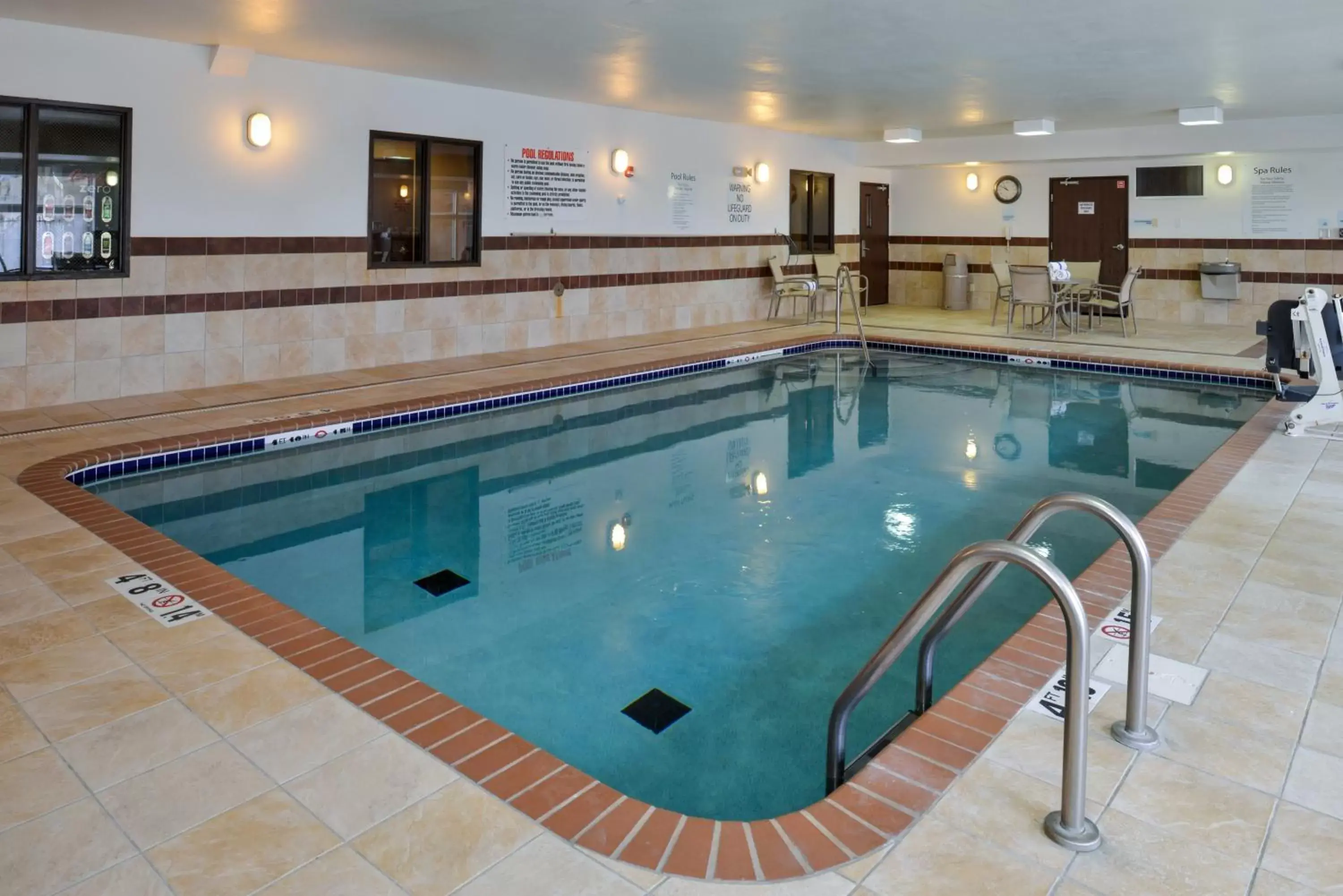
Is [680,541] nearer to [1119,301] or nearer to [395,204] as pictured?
[395,204]

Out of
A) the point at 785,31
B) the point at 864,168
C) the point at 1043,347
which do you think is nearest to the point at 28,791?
the point at 785,31

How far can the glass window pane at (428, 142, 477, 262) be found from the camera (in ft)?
26.7

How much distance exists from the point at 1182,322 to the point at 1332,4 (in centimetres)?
734

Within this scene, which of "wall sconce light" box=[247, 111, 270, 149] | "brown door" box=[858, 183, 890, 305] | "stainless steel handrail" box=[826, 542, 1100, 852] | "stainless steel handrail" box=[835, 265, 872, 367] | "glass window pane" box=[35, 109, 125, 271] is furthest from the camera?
"brown door" box=[858, 183, 890, 305]

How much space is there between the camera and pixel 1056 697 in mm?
2461

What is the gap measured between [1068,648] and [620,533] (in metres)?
2.99

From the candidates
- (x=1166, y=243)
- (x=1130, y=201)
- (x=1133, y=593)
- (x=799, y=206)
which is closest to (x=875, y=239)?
(x=799, y=206)

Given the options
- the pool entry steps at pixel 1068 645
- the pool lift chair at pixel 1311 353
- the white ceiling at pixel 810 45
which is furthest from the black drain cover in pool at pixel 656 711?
the pool lift chair at pixel 1311 353

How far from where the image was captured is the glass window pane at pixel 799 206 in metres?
12.1

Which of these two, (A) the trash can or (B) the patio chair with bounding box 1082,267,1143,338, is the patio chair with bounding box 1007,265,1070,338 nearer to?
(B) the patio chair with bounding box 1082,267,1143,338

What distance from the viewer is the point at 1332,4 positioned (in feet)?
17.3

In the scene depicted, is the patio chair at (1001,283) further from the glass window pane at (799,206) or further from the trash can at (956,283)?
the glass window pane at (799,206)

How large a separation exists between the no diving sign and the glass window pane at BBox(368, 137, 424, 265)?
4.90 m

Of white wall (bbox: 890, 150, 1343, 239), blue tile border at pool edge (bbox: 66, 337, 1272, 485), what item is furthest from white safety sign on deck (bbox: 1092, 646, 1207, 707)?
white wall (bbox: 890, 150, 1343, 239)
